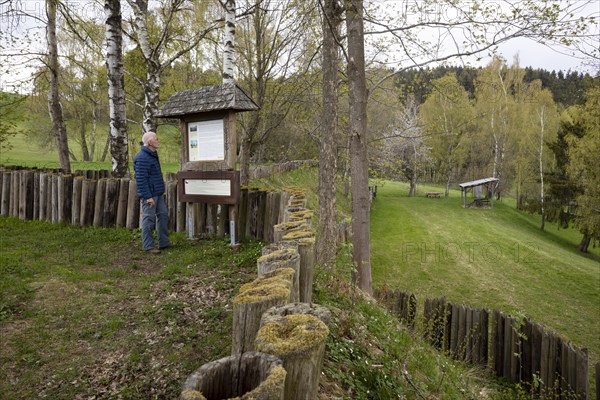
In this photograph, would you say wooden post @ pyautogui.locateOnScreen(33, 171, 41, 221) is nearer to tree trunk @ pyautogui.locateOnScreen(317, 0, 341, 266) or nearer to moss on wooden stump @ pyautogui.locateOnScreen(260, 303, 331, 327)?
tree trunk @ pyautogui.locateOnScreen(317, 0, 341, 266)

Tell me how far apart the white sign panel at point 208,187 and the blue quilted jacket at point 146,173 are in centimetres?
58

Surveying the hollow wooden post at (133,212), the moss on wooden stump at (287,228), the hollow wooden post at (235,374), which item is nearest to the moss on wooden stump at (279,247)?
the moss on wooden stump at (287,228)

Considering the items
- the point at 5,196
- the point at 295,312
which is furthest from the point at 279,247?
the point at 5,196

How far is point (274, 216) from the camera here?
7.47 meters

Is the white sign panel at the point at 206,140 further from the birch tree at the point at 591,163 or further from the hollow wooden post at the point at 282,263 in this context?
the birch tree at the point at 591,163

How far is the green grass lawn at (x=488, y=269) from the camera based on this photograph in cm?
1391

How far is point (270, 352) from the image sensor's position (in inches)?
75.4

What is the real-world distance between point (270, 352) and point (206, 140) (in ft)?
18.6

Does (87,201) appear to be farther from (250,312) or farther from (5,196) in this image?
(250,312)

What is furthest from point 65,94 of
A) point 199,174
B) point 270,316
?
point 270,316

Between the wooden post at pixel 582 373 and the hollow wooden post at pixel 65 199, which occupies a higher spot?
the hollow wooden post at pixel 65 199

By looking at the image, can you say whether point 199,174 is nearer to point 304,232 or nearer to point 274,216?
point 274,216

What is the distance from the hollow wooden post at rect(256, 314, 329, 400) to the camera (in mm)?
1938

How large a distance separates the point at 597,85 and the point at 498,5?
2072 cm
